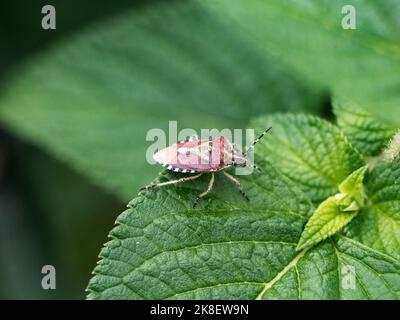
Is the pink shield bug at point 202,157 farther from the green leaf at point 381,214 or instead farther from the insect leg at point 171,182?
the green leaf at point 381,214

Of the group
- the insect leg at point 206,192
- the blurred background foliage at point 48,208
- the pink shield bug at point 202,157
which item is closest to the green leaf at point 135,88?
the blurred background foliage at point 48,208

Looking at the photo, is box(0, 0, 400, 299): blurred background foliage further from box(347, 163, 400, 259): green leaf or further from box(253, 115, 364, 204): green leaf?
box(347, 163, 400, 259): green leaf

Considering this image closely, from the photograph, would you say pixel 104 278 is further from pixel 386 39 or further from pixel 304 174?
pixel 386 39

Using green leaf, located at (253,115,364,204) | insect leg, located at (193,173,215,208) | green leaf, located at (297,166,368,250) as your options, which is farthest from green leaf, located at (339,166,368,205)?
insect leg, located at (193,173,215,208)

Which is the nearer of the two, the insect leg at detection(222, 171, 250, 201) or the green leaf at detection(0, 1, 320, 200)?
the insect leg at detection(222, 171, 250, 201)

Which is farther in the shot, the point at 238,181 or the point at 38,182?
the point at 38,182
